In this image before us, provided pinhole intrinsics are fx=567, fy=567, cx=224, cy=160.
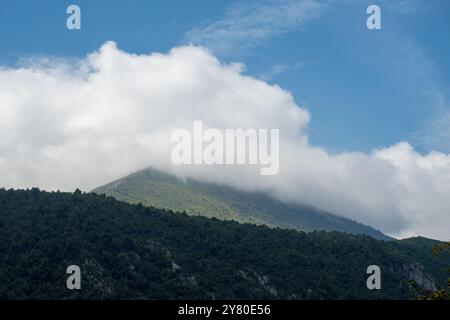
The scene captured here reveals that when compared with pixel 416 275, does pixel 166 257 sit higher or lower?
higher

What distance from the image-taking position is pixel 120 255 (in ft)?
415

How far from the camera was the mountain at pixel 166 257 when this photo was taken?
111125 millimetres

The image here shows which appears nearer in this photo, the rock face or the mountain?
the mountain

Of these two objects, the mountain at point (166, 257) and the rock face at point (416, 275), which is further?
the rock face at point (416, 275)

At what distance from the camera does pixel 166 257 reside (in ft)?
436

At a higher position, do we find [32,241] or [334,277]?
[32,241]

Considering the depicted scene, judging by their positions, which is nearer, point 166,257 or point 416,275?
point 166,257

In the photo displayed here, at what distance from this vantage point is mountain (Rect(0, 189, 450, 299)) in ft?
365
